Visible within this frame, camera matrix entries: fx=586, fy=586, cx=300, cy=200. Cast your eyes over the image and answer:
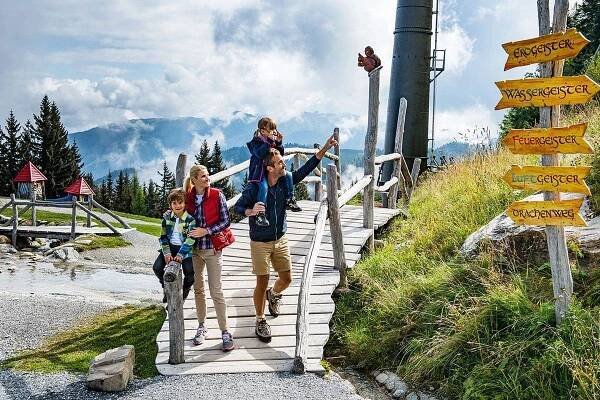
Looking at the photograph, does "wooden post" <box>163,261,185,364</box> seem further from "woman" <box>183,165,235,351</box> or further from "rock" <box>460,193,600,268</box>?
"rock" <box>460,193,600,268</box>

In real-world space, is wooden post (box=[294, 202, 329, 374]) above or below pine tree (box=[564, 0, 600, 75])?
below

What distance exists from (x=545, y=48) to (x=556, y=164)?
3.20ft

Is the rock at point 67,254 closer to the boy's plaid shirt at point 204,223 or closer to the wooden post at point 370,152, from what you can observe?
the wooden post at point 370,152

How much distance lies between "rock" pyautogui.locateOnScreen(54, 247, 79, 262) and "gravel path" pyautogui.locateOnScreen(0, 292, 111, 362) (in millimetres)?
7117

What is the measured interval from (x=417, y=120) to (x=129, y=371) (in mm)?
12761

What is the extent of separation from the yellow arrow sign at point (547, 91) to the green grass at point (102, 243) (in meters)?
17.8

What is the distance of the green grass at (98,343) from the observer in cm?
628

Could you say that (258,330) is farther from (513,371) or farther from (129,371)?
(513,371)

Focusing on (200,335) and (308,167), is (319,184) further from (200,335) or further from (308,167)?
(200,335)

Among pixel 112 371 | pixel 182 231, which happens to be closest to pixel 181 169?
pixel 182 231

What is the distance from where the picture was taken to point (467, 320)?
550 cm

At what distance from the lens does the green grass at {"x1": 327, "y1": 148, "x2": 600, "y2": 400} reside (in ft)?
15.5

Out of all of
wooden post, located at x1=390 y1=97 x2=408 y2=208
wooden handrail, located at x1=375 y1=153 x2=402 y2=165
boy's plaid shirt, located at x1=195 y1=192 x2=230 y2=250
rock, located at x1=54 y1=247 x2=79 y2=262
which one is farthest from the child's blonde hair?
rock, located at x1=54 y1=247 x2=79 y2=262

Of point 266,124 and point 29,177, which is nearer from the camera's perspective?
point 266,124
